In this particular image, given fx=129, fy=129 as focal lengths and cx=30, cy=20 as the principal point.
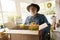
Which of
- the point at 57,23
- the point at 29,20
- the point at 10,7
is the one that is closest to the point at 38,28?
the point at 29,20

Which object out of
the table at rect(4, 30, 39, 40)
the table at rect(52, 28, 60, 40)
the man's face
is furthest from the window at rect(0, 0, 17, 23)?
the table at rect(4, 30, 39, 40)

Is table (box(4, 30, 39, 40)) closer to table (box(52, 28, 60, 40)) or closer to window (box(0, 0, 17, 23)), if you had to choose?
table (box(52, 28, 60, 40))

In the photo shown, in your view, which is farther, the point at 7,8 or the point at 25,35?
the point at 7,8

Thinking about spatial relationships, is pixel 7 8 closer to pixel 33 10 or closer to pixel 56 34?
pixel 33 10

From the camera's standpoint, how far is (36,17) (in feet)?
8.82

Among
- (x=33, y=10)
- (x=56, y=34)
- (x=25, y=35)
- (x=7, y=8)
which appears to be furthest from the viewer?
(x=7, y=8)

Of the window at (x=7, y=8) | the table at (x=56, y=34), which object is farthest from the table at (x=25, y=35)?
the window at (x=7, y=8)

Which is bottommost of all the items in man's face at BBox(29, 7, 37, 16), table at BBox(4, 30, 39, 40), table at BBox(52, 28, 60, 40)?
table at BBox(52, 28, 60, 40)

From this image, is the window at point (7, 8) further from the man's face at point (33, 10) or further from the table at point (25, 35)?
the table at point (25, 35)

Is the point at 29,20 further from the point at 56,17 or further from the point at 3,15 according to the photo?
the point at 3,15

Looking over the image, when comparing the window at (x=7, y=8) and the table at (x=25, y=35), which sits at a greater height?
the window at (x=7, y=8)

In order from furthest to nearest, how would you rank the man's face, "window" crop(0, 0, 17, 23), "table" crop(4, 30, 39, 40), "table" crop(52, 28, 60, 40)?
1. "window" crop(0, 0, 17, 23)
2. the man's face
3. "table" crop(52, 28, 60, 40)
4. "table" crop(4, 30, 39, 40)

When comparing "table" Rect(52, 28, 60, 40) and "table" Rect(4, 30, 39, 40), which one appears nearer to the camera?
"table" Rect(4, 30, 39, 40)

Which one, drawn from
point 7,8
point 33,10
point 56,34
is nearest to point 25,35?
point 56,34
